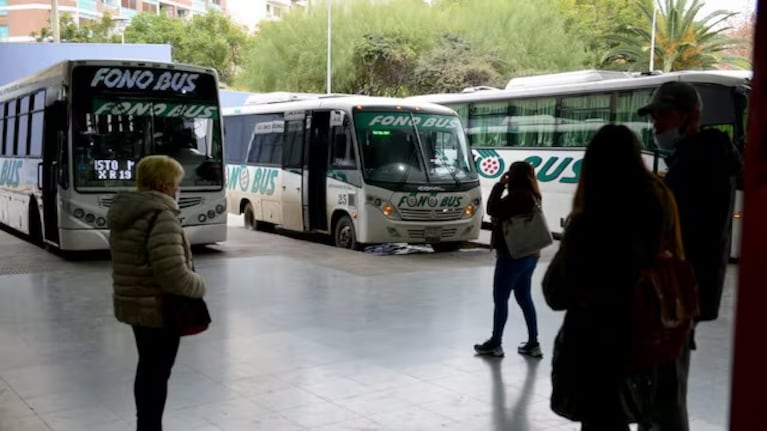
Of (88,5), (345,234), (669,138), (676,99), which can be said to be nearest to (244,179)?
(345,234)

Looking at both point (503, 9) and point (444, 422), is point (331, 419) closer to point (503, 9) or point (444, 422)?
point (444, 422)

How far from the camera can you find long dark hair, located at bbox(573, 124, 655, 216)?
136 inches

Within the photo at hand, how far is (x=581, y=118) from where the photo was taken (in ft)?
56.4

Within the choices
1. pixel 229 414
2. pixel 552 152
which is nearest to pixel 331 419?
pixel 229 414

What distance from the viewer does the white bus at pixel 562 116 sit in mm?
14312

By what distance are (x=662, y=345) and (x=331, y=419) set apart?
115 inches

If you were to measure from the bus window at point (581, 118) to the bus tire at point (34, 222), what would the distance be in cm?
1028

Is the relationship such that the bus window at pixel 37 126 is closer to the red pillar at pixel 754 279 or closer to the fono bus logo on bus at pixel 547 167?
the fono bus logo on bus at pixel 547 167

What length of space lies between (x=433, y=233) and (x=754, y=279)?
13.7 meters

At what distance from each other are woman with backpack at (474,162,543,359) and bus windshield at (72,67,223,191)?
297 inches

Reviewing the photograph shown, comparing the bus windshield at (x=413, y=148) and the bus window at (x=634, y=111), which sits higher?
the bus window at (x=634, y=111)

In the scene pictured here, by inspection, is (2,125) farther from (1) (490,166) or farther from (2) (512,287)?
(2) (512,287)

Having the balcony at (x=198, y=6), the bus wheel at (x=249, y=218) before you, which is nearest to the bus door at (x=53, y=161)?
the bus wheel at (x=249, y=218)

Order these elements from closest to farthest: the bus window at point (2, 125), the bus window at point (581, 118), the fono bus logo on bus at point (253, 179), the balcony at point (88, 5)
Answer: the bus window at point (581, 118), the bus window at point (2, 125), the fono bus logo on bus at point (253, 179), the balcony at point (88, 5)
